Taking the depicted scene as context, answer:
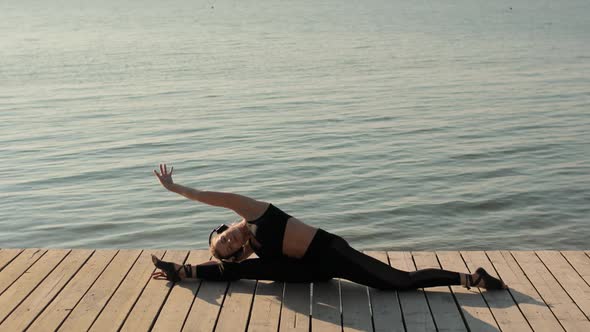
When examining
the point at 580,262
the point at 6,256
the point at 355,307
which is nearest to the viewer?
the point at 355,307

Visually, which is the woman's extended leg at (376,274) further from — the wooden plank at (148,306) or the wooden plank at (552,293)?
the wooden plank at (148,306)

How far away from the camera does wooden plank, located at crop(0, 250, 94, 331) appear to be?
17.9 ft

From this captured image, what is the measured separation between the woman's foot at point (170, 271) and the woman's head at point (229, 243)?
296mm

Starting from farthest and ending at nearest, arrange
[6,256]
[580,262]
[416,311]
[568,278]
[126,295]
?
[6,256]
[580,262]
[568,278]
[126,295]
[416,311]

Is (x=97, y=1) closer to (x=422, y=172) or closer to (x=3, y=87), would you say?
(x=3, y=87)

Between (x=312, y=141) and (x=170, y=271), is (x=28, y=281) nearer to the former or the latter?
(x=170, y=271)

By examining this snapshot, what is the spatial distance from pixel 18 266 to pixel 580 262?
4.24m

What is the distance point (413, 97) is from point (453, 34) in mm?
17557

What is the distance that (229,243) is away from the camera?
601 centimetres

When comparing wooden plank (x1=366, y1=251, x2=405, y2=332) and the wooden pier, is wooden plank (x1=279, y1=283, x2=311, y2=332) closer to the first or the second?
the wooden pier

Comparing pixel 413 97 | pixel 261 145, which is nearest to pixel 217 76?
pixel 413 97

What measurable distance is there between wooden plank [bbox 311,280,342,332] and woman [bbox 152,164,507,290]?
8 cm

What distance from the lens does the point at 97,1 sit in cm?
8325

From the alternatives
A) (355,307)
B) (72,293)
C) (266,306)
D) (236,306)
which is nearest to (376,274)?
(355,307)
